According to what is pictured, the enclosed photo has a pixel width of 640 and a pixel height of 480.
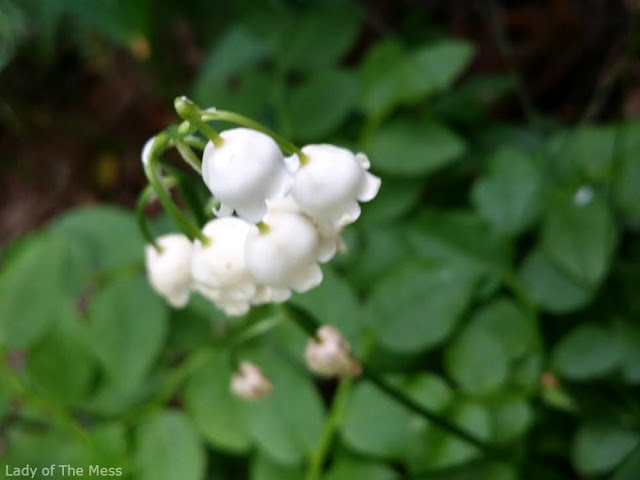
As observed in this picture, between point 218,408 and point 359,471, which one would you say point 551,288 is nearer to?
point 359,471

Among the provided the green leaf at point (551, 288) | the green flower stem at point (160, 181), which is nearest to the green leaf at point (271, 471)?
the green leaf at point (551, 288)

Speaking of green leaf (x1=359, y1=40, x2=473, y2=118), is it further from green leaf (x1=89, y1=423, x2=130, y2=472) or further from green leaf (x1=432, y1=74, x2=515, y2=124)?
green leaf (x1=89, y1=423, x2=130, y2=472)

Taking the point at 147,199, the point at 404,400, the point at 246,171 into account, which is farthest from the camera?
the point at 404,400

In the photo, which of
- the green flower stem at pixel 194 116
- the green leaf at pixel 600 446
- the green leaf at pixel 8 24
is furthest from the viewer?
the green leaf at pixel 8 24

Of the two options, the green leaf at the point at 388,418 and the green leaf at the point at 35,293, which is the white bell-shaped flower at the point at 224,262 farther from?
the green leaf at the point at 35,293

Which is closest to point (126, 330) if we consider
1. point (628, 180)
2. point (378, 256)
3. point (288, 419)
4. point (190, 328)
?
point (190, 328)

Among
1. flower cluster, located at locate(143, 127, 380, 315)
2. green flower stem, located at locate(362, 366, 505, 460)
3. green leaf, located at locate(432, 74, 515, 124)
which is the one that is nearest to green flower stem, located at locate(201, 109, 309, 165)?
flower cluster, located at locate(143, 127, 380, 315)
